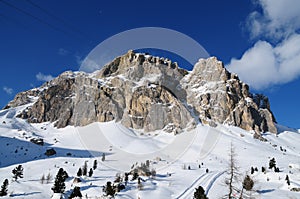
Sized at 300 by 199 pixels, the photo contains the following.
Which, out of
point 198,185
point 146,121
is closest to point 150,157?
point 198,185

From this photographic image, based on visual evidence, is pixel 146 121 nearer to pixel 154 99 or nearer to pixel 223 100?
pixel 154 99

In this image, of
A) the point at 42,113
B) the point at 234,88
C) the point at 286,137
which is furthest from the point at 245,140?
the point at 42,113

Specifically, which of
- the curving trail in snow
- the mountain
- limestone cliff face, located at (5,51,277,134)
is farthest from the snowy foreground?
limestone cliff face, located at (5,51,277,134)

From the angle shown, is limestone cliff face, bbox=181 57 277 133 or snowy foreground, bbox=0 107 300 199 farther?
limestone cliff face, bbox=181 57 277 133

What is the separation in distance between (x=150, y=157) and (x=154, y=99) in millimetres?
51807

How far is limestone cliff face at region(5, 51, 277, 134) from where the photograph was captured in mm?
107062

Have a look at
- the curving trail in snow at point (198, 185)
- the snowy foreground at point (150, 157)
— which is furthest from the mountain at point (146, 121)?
the curving trail in snow at point (198, 185)

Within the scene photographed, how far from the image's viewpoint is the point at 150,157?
206 feet

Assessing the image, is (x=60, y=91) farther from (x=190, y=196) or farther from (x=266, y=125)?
(x=190, y=196)

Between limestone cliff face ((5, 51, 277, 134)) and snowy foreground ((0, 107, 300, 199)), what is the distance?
272 inches

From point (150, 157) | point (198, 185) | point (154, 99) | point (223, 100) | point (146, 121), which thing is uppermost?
point (223, 100)

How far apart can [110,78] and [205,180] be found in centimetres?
10324

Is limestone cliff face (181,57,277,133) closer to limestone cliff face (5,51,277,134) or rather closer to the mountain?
limestone cliff face (5,51,277,134)

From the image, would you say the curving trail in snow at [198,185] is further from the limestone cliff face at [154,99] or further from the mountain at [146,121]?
the limestone cliff face at [154,99]
